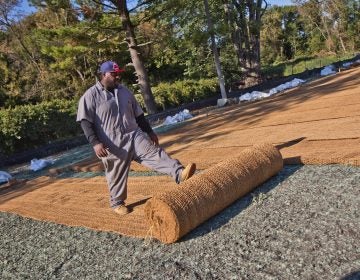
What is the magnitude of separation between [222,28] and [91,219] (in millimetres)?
12387

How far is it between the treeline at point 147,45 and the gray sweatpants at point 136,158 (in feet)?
27.1

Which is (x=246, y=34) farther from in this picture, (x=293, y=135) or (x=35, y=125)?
(x=293, y=135)

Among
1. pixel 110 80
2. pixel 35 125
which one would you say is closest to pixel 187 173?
pixel 110 80

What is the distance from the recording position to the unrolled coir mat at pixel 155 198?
2777 millimetres

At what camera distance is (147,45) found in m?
18.2

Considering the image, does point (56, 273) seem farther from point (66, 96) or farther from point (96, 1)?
point (66, 96)

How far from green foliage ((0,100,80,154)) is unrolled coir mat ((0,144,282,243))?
5.85 metres

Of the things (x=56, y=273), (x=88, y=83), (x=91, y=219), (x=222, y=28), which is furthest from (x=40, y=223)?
(x=88, y=83)

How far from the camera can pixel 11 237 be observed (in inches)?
154

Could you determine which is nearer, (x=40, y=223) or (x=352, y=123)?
(x=40, y=223)

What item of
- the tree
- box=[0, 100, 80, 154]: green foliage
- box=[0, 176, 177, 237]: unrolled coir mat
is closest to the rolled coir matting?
box=[0, 176, 177, 237]: unrolled coir mat

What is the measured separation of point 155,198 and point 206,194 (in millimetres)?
396

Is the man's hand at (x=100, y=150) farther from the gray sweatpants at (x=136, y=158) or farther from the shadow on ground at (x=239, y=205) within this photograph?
the shadow on ground at (x=239, y=205)

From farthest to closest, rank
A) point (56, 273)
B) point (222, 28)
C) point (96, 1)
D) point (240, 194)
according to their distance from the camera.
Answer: point (222, 28) < point (96, 1) < point (240, 194) < point (56, 273)
